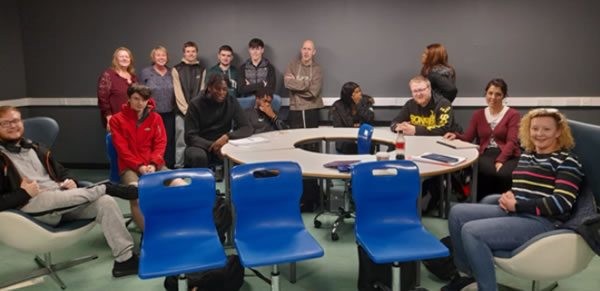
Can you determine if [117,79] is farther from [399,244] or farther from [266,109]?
[399,244]

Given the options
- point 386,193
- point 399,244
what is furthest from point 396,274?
point 386,193

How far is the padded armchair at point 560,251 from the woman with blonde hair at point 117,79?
4.26 m

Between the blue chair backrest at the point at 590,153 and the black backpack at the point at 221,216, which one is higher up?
the blue chair backrest at the point at 590,153

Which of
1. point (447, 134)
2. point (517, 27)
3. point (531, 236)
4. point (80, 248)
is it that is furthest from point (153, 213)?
point (517, 27)

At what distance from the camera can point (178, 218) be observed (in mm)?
2674

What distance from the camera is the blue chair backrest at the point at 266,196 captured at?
8.84 ft

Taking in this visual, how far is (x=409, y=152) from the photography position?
3.71 meters

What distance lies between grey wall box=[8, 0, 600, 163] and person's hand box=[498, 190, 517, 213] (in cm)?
351

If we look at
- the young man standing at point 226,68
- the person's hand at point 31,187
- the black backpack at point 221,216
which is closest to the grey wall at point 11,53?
the young man standing at point 226,68

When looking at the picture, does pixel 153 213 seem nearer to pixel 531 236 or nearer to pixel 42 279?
pixel 42 279

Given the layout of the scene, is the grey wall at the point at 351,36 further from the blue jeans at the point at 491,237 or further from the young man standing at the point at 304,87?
the blue jeans at the point at 491,237

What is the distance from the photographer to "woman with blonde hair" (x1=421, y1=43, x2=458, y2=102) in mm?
5109

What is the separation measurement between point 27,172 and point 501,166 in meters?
3.60

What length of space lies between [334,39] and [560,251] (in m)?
4.34
